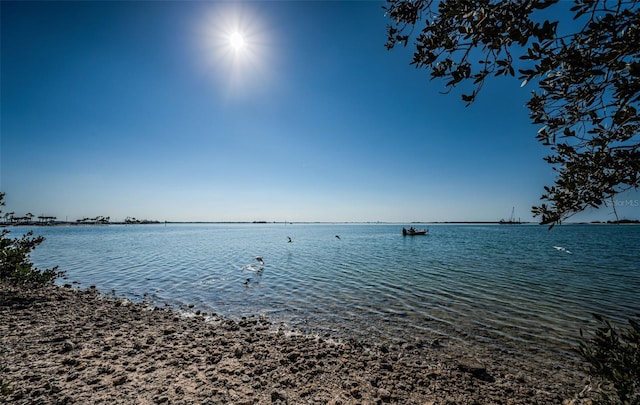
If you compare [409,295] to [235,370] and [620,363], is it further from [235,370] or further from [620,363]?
[620,363]

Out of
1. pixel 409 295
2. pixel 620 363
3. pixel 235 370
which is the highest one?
pixel 620 363

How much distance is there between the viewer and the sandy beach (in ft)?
20.4

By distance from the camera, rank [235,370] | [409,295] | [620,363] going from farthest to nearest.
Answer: [409,295]
[235,370]
[620,363]

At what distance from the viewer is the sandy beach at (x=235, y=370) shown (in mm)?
6215

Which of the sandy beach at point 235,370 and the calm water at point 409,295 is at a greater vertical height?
the sandy beach at point 235,370

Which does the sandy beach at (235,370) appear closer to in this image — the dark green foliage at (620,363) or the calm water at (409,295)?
the calm water at (409,295)

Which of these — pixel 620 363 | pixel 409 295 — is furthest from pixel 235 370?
pixel 409 295

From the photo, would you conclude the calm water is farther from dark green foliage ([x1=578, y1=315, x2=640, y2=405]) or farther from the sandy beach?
dark green foliage ([x1=578, y1=315, x2=640, y2=405])

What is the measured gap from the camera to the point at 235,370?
742 cm

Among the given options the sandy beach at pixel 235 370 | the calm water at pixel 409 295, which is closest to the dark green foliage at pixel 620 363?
the sandy beach at pixel 235 370

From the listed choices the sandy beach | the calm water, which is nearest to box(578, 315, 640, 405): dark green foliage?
the sandy beach

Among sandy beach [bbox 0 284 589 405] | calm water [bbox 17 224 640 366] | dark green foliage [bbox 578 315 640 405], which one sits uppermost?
dark green foliage [bbox 578 315 640 405]

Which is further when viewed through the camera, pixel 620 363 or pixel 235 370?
pixel 235 370

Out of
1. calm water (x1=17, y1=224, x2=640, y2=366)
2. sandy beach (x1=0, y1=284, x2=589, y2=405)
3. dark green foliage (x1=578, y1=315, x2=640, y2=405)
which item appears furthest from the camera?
calm water (x1=17, y1=224, x2=640, y2=366)
